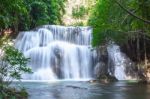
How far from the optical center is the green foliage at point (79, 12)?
52.3 meters

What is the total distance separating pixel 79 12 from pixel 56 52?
62.1ft

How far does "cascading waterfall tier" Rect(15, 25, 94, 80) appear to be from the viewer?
3350cm

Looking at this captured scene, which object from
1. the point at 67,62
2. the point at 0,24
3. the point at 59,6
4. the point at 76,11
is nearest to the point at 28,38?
the point at 67,62

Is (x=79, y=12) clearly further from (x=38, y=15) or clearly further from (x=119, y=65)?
(x=119, y=65)

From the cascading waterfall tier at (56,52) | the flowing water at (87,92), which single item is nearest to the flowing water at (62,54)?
the cascading waterfall tier at (56,52)

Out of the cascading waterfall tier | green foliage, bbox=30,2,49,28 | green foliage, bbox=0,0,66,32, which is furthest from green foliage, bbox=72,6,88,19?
the cascading waterfall tier

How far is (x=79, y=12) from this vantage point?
53.3 meters

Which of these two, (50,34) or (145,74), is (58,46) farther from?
(145,74)

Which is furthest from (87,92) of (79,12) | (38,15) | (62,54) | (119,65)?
(79,12)

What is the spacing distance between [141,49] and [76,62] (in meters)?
5.37

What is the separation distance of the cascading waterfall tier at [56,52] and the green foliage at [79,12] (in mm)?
14537

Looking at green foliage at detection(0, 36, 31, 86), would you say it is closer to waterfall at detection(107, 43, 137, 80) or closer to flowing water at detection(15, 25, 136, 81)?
flowing water at detection(15, 25, 136, 81)

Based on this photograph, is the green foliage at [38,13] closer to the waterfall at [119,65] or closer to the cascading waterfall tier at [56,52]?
the cascading waterfall tier at [56,52]

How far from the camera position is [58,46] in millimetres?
35719
